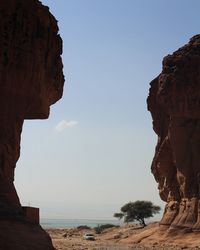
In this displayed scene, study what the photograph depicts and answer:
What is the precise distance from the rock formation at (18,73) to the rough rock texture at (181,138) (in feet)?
92.3

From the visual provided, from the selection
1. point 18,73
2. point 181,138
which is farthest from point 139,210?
point 18,73

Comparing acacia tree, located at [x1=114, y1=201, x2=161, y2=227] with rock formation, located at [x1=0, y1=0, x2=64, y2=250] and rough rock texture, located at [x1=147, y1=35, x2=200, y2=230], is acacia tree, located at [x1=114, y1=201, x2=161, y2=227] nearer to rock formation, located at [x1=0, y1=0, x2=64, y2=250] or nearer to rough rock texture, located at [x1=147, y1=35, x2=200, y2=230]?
rough rock texture, located at [x1=147, y1=35, x2=200, y2=230]

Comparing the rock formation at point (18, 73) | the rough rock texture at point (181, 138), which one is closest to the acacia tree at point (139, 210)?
the rough rock texture at point (181, 138)

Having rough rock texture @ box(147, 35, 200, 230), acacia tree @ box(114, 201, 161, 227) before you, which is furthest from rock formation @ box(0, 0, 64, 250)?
acacia tree @ box(114, 201, 161, 227)

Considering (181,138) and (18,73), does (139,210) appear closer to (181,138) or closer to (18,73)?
(181,138)

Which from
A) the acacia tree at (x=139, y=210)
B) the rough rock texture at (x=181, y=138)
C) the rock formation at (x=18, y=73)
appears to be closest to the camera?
the rock formation at (x=18, y=73)

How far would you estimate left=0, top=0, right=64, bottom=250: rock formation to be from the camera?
2459cm

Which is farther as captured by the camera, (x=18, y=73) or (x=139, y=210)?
(x=139, y=210)

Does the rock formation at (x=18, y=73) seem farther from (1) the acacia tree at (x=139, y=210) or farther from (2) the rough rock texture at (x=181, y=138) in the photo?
(1) the acacia tree at (x=139, y=210)

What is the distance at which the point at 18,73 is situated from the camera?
2509 cm

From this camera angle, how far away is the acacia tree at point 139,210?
87.4 m

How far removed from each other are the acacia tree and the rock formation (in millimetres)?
62700

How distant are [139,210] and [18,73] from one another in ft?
216

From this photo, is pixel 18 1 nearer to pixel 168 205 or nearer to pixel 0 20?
pixel 0 20
